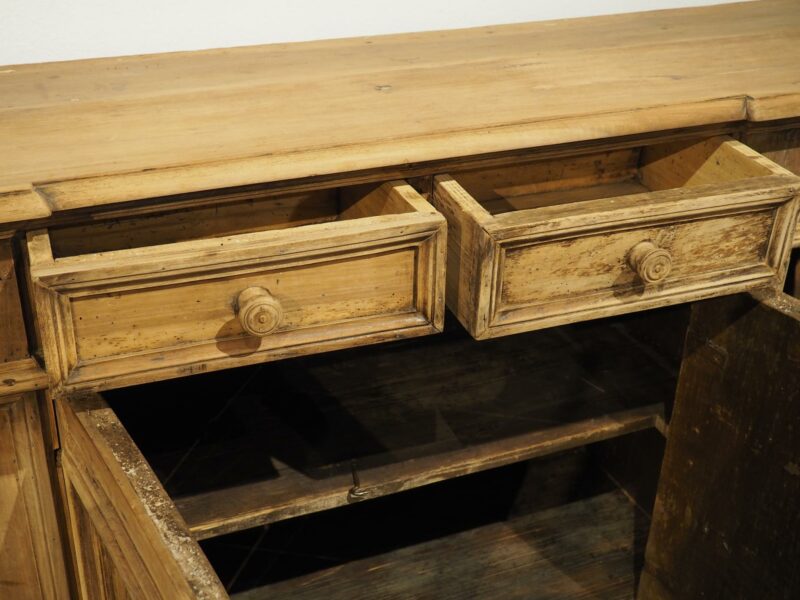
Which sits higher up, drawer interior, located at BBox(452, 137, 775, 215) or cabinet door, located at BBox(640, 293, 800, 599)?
drawer interior, located at BBox(452, 137, 775, 215)

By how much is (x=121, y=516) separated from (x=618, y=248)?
56 centimetres

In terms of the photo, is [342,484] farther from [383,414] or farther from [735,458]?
[735,458]

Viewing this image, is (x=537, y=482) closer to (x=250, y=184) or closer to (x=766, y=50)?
(x=766, y=50)

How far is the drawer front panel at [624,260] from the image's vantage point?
98 centimetres

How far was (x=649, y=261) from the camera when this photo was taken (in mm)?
999

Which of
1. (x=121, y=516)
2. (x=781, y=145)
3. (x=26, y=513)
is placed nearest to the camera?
(x=121, y=516)

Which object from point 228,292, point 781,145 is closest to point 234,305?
point 228,292

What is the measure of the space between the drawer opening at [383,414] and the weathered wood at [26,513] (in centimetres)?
15

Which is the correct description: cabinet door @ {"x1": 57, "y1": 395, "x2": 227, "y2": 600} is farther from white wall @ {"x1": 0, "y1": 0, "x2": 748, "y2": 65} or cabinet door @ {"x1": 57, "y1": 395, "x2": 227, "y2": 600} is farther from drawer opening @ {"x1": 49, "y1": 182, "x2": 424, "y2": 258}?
white wall @ {"x1": 0, "y1": 0, "x2": 748, "y2": 65}

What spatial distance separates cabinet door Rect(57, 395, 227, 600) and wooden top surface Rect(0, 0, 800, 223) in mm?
220

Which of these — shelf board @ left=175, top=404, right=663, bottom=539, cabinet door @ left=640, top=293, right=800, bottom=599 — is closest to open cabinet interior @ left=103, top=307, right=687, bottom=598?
shelf board @ left=175, top=404, right=663, bottom=539

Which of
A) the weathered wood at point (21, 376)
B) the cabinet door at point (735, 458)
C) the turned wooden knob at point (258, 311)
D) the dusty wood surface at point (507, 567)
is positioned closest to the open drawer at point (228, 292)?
the turned wooden knob at point (258, 311)

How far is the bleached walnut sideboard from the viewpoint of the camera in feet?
2.92

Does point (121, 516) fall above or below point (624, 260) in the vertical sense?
below
